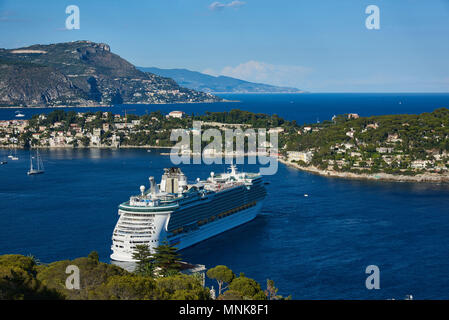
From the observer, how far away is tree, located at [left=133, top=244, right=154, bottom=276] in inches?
733

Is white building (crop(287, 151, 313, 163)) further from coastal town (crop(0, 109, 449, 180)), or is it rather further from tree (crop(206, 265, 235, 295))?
tree (crop(206, 265, 235, 295))

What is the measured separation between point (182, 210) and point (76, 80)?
134 metres

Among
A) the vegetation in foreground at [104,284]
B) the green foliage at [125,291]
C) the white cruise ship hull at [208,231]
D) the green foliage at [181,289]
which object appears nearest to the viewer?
the vegetation in foreground at [104,284]

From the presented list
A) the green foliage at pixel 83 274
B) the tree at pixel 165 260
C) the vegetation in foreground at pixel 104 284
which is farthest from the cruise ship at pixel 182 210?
the green foliage at pixel 83 274

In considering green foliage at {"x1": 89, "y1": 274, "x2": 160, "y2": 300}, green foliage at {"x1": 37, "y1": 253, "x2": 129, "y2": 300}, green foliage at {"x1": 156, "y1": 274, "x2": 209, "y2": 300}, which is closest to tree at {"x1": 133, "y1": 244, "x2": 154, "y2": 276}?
green foliage at {"x1": 37, "y1": 253, "x2": 129, "y2": 300}

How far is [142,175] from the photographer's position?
42312 mm

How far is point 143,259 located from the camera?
19.4 metres

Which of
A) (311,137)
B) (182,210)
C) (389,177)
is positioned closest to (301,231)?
(182,210)

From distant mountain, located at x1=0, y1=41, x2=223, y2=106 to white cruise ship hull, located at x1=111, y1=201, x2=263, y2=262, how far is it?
361ft

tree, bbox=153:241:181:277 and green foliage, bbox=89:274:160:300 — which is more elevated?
green foliage, bbox=89:274:160:300

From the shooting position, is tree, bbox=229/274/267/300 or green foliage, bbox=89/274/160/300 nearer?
green foliage, bbox=89/274/160/300

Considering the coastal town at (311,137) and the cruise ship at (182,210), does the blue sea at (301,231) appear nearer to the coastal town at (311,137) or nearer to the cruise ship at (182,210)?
the cruise ship at (182,210)

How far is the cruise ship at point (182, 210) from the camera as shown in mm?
21531
